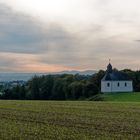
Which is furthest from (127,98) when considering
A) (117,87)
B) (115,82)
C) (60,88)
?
(117,87)

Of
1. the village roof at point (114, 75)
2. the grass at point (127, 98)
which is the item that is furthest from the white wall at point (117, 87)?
the grass at point (127, 98)

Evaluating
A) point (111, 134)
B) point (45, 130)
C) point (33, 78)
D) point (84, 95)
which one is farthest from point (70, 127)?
point (33, 78)

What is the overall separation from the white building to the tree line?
5.43ft

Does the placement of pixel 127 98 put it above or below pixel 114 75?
below

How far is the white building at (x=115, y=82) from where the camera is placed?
397 feet

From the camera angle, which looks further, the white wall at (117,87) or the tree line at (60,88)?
the white wall at (117,87)

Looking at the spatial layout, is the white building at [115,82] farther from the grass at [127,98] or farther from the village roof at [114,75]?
the grass at [127,98]

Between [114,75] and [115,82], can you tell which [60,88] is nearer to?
[115,82]

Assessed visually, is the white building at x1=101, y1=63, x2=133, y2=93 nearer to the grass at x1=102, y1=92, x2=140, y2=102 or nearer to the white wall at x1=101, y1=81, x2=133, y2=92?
the white wall at x1=101, y1=81, x2=133, y2=92

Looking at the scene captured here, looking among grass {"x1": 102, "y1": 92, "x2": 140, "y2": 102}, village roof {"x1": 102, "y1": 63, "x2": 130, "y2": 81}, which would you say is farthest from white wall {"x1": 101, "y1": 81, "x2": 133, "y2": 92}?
grass {"x1": 102, "y1": 92, "x2": 140, "y2": 102}

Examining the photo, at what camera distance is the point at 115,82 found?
124 metres

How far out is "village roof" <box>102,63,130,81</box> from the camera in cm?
12316

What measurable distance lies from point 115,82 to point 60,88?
1587cm

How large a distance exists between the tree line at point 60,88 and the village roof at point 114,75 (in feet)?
4.78
